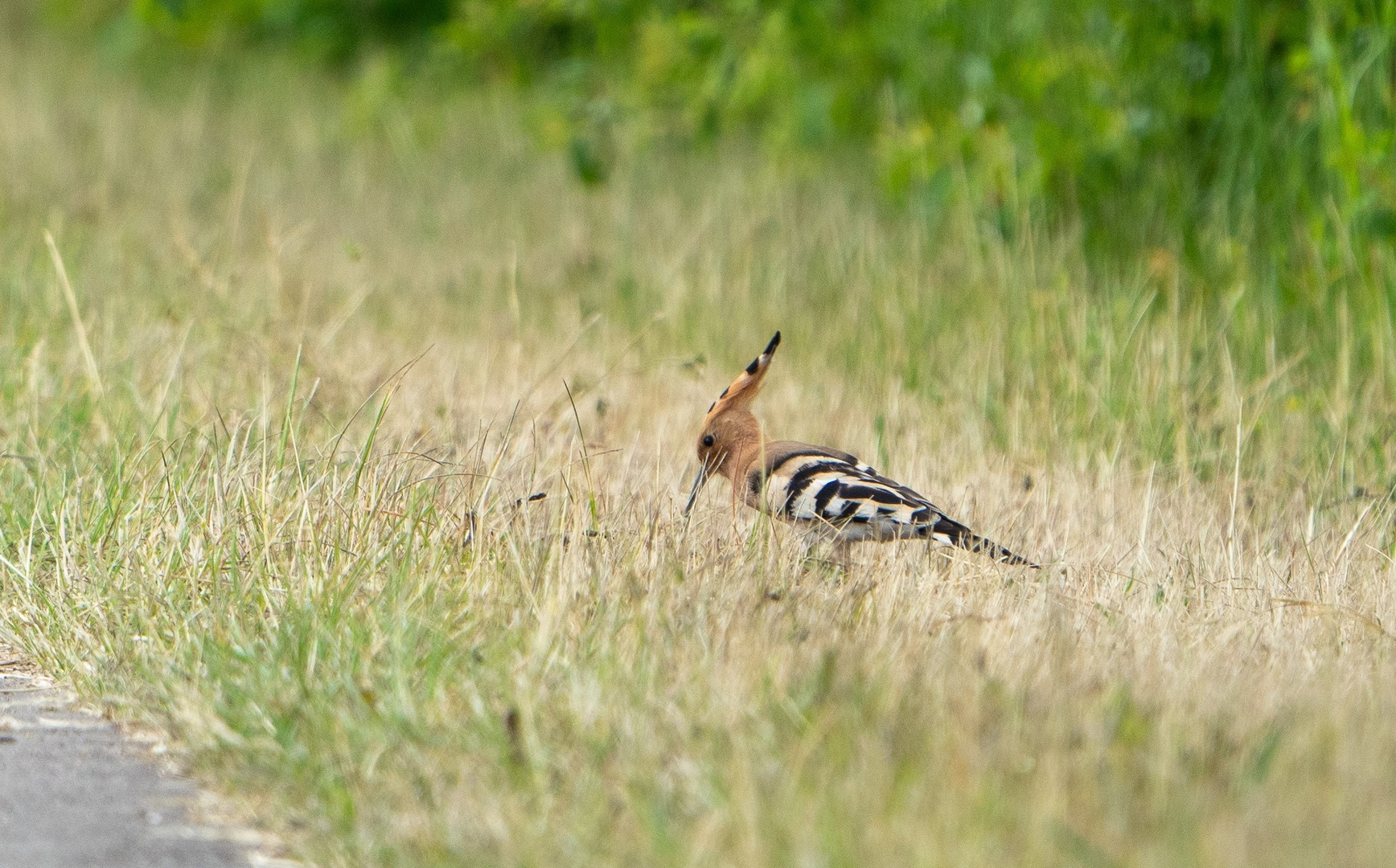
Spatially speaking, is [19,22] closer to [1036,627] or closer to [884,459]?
[884,459]

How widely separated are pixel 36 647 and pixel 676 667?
1.60 m

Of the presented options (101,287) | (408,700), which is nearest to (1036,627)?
(408,700)

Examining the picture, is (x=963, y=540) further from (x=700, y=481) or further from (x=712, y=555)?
(x=700, y=481)

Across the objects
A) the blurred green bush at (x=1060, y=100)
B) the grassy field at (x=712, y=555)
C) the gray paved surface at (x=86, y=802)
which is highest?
the blurred green bush at (x=1060, y=100)

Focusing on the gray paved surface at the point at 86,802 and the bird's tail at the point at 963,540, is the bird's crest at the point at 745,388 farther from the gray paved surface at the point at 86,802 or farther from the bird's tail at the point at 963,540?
the gray paved surface at the point at 86,802

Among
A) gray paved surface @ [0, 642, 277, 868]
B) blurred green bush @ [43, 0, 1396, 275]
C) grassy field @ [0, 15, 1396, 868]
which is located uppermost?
blurred green bush @ [43, 0, 1396, 275]

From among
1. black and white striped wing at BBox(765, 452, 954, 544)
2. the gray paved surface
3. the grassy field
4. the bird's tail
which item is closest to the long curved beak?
→ the grassy field

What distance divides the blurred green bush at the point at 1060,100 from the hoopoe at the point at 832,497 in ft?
9.31

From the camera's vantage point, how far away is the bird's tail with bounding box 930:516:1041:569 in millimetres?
4465

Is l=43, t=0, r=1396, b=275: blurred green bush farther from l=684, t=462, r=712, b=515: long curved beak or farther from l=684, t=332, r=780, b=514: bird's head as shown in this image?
l=684, t=462, r=712, b=515: long curved beak

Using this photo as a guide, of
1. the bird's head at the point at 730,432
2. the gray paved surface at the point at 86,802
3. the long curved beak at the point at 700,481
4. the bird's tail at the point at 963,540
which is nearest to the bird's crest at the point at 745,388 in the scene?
the bird's head at the point at 730,432

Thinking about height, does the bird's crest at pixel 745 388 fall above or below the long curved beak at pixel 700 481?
above

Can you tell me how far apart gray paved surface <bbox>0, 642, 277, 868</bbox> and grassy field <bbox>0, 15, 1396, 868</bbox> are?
0.32 ft

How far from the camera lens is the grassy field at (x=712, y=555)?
2863 millimetres
